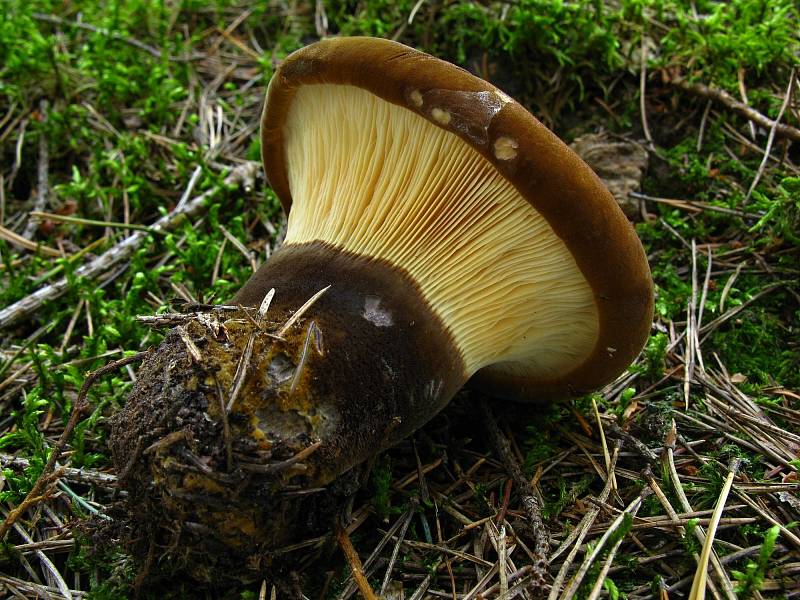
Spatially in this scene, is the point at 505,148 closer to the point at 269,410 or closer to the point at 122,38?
the point at 269,410

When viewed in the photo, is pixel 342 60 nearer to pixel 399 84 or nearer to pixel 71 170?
pixel 399 84

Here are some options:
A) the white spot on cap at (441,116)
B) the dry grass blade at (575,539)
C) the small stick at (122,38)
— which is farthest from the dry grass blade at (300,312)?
the small stick at (122,38)

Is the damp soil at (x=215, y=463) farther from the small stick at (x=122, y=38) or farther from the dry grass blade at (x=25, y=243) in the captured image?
the small stick at (x=122, y=38)

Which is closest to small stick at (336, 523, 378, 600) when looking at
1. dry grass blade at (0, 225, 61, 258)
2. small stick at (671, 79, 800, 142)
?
dry grass blade at (0, 225, 61, 258)

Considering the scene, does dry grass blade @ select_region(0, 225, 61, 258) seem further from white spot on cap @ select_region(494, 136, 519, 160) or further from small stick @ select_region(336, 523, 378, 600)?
white spot on cap @ select_region(494, 136, 519, 160)

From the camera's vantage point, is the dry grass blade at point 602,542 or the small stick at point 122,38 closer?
the dry grass blade at point 602,542

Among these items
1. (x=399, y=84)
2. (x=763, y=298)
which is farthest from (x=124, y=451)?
(x=763, y=298)
